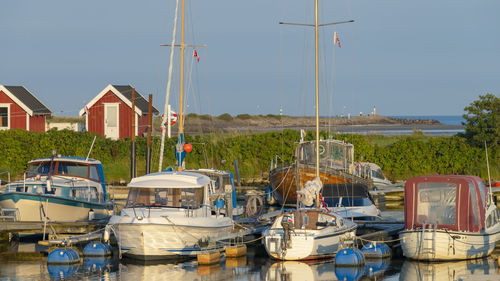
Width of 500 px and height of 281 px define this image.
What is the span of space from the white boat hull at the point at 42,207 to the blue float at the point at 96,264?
12.4 ft

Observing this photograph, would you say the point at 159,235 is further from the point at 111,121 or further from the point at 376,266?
the point at 111,121

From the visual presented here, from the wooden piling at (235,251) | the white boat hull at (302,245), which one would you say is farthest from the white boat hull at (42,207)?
the white boat hull at (302,245)

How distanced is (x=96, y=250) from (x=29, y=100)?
104 feet

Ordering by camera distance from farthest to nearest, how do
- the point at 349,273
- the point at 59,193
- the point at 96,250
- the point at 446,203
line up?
the point at 59,193, the point at 96,250, the point at 446,203, the point at 349,273

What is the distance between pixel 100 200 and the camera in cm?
3288

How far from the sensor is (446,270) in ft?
76.1

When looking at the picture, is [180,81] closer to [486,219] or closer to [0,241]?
[0,241]

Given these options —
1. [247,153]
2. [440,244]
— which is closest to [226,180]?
[440,244]

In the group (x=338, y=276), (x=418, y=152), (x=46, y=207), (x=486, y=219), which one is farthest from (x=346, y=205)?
(x=418, y=152)

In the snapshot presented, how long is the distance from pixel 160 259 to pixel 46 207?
21.9ft

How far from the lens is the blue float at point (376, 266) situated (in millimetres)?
23041

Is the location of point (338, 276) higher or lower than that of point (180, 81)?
lower

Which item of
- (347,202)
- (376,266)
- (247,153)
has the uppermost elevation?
(247,153)

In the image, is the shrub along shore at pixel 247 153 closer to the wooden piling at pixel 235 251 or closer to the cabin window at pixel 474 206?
the wooden piling at pixel 235 251
